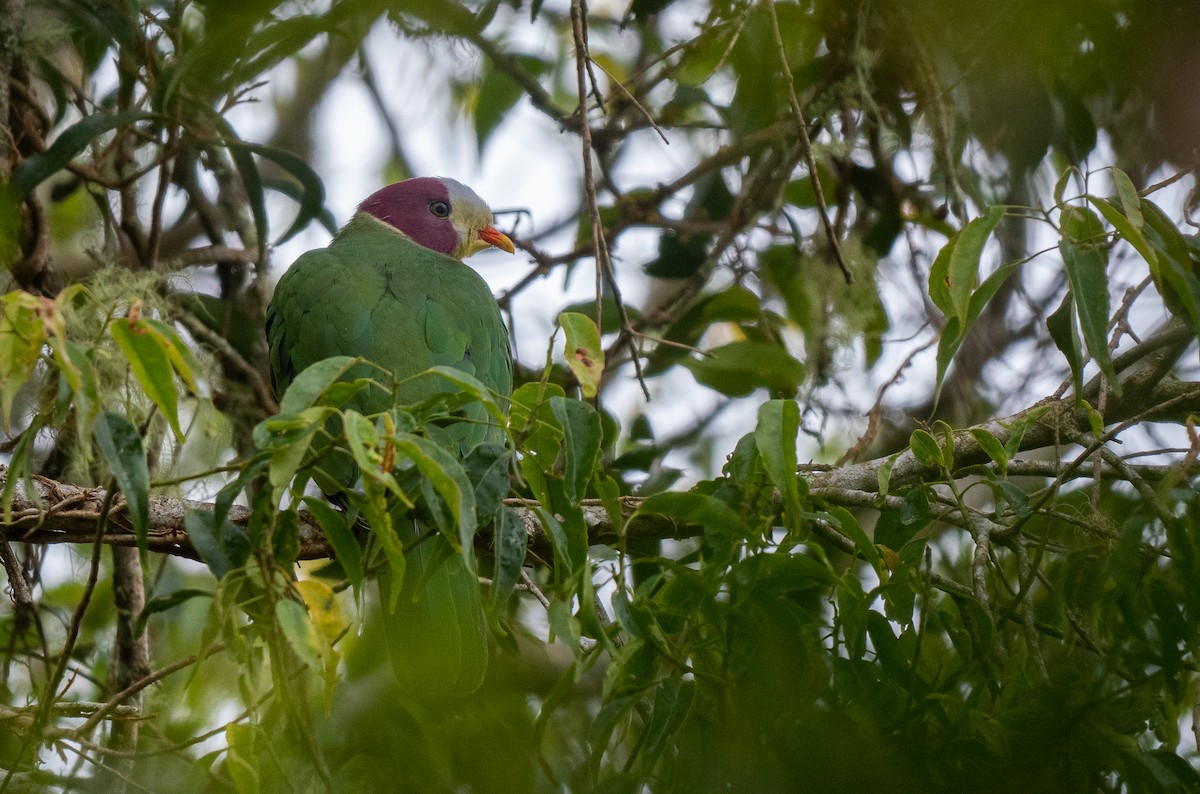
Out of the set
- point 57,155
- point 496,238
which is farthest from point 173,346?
point 496,238

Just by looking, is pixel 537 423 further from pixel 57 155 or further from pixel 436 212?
pixel 436 212

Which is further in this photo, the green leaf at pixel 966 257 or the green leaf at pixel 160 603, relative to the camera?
the green leaf at pixel 966 257

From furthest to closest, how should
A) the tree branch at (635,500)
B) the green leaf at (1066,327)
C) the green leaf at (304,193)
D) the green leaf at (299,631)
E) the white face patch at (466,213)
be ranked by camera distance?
the white face patch at (466,213)
the green leaf at (304,193)
the tree branch at (635,500)
the green leaf at (1066,327)
the green leaf at (299,631)

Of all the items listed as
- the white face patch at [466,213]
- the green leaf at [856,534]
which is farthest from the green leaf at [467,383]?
the white face patch at [466,213]

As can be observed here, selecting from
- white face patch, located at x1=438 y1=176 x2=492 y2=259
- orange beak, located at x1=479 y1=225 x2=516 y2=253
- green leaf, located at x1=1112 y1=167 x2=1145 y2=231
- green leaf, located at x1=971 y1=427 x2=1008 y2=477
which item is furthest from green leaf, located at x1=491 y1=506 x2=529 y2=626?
white face patch, located at x1=438 y1=176 x2=492 y2=259

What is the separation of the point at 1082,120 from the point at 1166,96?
12.3 inches

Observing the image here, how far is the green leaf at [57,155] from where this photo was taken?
10.8 feet

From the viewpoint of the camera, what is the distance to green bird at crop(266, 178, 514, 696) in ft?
8.60

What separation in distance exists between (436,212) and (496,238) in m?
0.30

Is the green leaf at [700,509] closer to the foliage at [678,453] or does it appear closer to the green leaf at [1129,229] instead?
the foliage at [678,453]

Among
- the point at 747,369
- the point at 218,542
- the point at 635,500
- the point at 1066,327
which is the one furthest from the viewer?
the point at 747,369

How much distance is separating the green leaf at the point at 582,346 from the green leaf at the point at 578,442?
0.06 metres

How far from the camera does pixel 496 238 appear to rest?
482 centimetres

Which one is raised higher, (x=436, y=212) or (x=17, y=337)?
(x=436, y=212)
